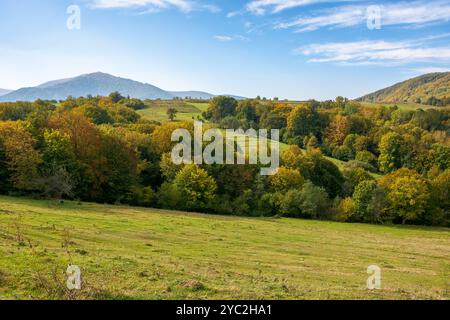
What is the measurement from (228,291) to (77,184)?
4666 cm

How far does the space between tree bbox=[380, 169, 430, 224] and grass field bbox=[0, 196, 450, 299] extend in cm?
1887

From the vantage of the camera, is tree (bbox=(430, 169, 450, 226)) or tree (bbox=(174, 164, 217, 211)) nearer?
tree (bbox=(174, 164, 217, 211))

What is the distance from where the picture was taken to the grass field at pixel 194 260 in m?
13.6

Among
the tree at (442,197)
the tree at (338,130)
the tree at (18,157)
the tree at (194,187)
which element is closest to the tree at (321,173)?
the tree at (442,197)

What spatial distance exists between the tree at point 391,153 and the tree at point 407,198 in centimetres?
3322

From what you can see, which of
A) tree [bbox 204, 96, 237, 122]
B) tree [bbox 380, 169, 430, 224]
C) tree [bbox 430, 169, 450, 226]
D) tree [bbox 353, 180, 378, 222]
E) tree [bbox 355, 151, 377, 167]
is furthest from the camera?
tree [bbox 204, 96, 237, 122]

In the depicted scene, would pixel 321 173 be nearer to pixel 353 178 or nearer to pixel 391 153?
pixel 353 178

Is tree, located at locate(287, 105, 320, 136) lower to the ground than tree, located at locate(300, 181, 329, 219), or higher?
higher

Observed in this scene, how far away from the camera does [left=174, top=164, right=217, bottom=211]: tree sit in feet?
194

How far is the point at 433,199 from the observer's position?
6888 cm

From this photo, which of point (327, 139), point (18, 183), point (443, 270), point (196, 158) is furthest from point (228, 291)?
point (327, 139)

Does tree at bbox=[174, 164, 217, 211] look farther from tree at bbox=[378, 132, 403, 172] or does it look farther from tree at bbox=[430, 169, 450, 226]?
tree at bbox=[378, 132, 403, 172]

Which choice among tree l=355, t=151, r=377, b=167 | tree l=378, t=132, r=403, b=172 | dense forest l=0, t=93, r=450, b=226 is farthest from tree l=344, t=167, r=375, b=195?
tree l=378, t=132, r=403, b=172
